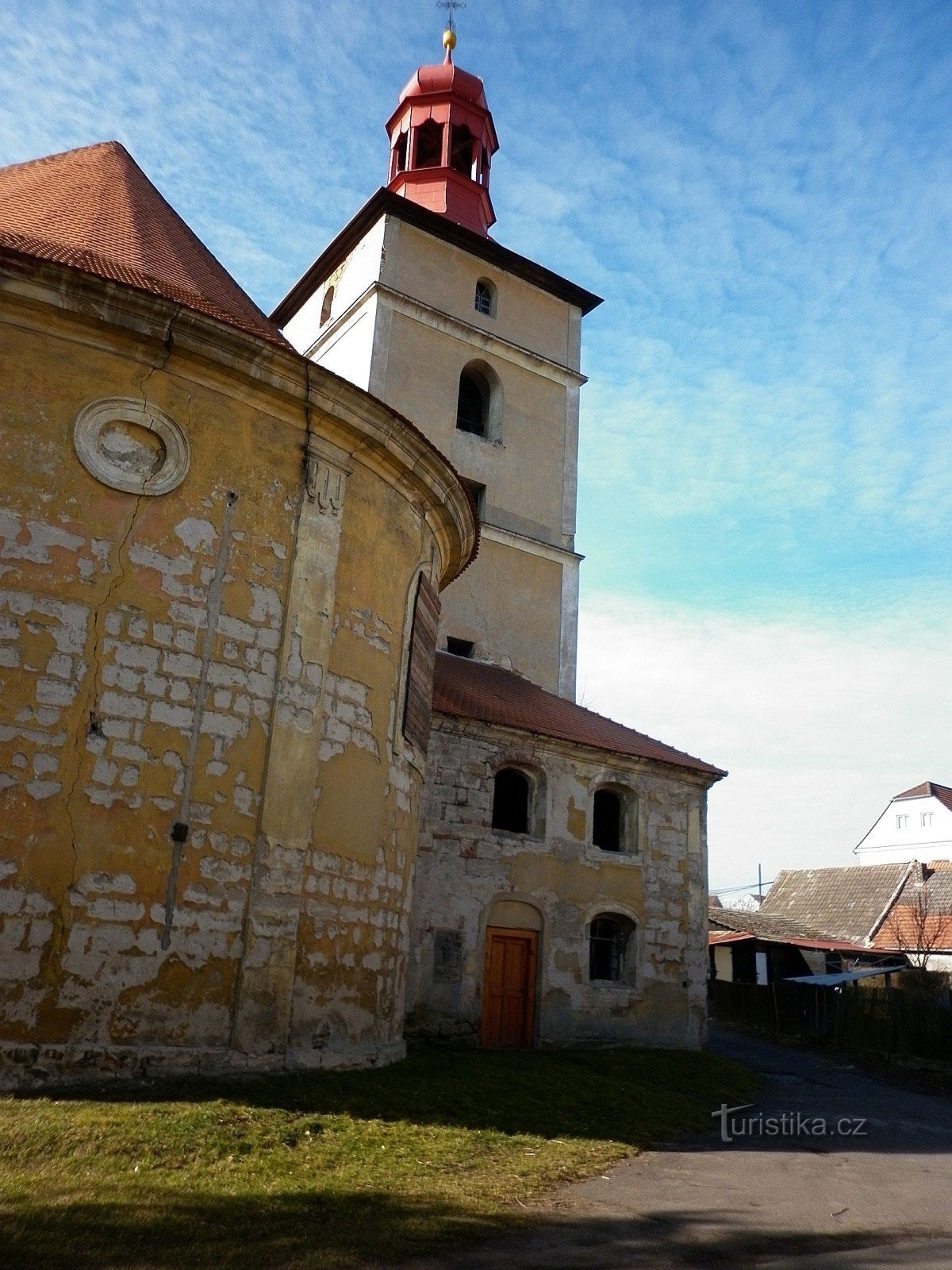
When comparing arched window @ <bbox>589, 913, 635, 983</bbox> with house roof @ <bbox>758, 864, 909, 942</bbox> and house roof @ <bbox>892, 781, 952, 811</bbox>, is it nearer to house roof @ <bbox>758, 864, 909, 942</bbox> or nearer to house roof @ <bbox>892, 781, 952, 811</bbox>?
house roof @ <bbox>758, 864, 909, 942</bbox>

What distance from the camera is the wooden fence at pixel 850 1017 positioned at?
21984 mm

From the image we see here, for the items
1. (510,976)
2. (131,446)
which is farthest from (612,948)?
(131,446)

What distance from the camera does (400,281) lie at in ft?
72.1

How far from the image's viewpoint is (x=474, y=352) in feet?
74.3

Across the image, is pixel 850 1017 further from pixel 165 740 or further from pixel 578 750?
pixel 165 740

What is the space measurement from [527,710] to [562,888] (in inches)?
118

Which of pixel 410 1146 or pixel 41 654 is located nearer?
pixel 410 1146

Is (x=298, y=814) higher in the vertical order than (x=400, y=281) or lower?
lower

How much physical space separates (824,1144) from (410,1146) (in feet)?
15.1

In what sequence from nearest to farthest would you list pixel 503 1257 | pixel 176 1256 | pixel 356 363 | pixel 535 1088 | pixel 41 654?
pixel 176 1256 → pixel 503 1257 → pixel 41 654 → pixel 535 1088 → pixel 356 363

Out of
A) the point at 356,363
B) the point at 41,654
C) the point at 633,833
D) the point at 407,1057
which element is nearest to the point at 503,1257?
the point at 41,654

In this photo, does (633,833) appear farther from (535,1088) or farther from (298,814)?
(298,814)

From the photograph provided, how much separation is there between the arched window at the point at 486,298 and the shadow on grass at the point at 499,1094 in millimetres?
16011

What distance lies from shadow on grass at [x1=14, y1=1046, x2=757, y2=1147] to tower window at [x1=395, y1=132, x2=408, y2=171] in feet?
69.1
